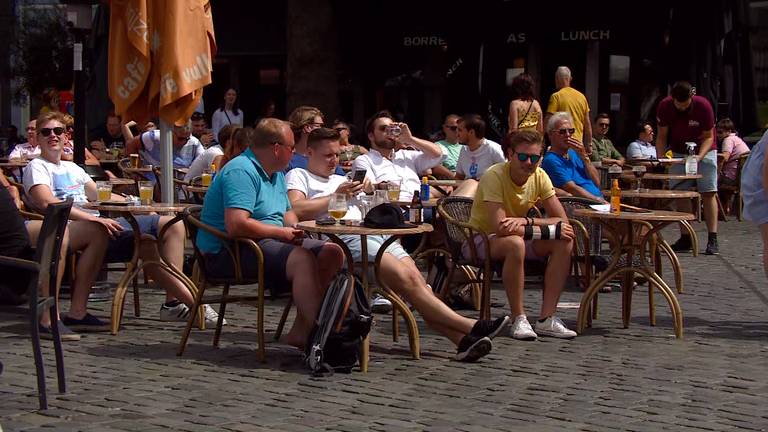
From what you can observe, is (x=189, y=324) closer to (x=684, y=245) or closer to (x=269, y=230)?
(x=269, y=230)

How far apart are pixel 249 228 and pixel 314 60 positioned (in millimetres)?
10635

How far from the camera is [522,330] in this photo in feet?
27.1

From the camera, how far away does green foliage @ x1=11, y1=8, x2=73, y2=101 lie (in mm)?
38500

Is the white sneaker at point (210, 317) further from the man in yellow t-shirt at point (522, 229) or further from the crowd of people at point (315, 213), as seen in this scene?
the man in yellow t-shirt at point (522, 229)

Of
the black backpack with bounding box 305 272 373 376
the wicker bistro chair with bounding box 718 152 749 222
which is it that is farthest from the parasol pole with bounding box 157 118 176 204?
the wicker bistro chair with bounding box 718 152 749 222

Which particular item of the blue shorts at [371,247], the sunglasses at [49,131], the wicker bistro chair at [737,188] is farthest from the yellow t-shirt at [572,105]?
the sunglasses at [49,131]

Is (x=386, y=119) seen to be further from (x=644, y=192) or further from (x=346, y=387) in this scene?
(x=346, y=387)

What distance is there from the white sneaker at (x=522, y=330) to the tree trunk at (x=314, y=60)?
966cm

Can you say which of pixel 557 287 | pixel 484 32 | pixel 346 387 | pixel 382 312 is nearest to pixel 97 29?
pixel 484 32

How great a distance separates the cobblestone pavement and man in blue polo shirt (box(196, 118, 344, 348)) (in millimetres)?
385

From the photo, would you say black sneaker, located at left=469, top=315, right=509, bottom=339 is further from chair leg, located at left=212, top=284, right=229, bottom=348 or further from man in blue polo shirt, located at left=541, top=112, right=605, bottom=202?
man in blue polo shirt, located at left=541, top=112, right=605, bottom=202

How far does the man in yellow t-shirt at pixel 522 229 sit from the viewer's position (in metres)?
8.34

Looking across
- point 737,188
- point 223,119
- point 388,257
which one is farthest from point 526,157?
point 223,119

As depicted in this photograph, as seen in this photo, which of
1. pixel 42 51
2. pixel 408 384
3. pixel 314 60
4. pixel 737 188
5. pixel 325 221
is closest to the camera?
pixel 408 384
